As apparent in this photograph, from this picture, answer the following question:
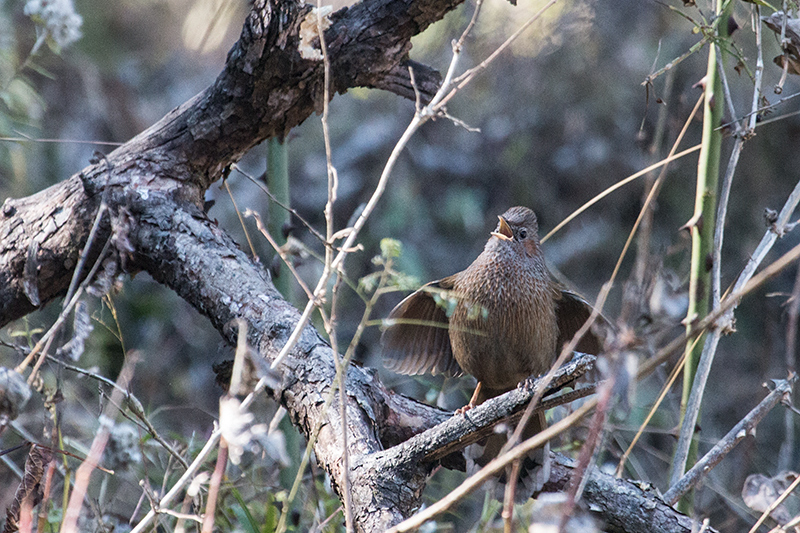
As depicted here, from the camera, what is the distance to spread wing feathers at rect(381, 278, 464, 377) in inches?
138

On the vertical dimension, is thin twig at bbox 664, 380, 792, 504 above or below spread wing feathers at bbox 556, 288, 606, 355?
below

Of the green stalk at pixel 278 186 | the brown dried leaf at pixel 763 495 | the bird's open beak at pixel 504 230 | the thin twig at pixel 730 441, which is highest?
the green stalk at pixel 278 186

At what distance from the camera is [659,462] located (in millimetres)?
5676

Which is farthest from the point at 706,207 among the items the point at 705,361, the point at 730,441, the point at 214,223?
the point at 214,223

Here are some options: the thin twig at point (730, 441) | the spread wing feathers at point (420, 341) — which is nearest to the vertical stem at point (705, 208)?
the thin twig at point (730, 441)

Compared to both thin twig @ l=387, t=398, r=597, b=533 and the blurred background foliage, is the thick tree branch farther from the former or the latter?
the blurred background foliage

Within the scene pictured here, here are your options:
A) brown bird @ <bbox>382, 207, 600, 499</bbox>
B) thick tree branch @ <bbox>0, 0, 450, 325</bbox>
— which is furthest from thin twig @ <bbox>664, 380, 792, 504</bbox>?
thick tree branch @ <bbox>0, 0, 450, 325</bbox>

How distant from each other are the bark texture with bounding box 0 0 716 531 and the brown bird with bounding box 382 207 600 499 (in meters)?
0.43

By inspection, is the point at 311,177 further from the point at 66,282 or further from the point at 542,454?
the point at 542,454

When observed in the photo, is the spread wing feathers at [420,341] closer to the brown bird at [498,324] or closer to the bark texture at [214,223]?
the brown bird at [498,324]

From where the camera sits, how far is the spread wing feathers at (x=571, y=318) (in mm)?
3432

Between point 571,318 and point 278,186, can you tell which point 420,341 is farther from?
point 278,186

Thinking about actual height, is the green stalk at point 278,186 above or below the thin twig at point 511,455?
above

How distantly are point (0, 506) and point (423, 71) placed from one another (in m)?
3.09
